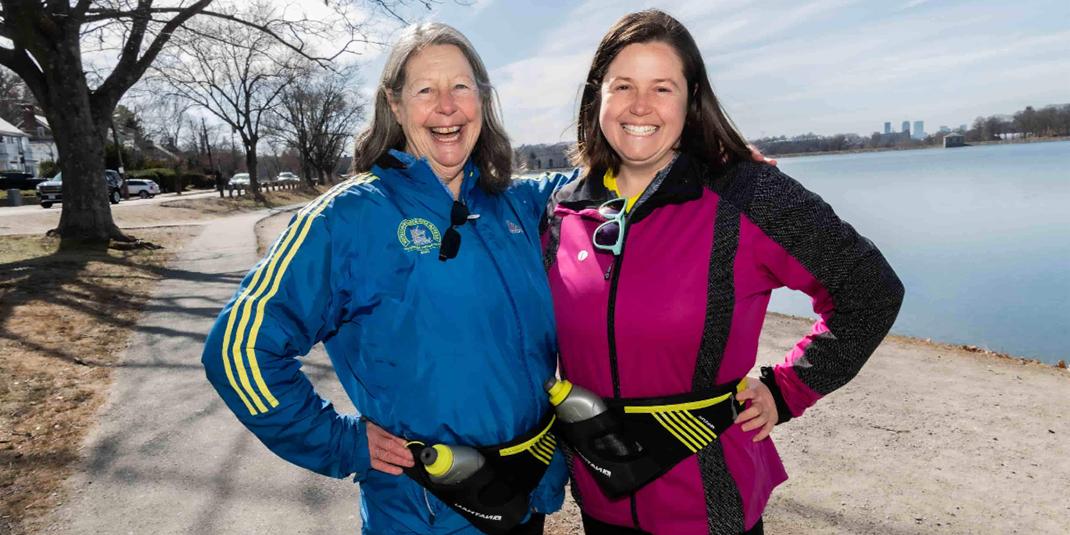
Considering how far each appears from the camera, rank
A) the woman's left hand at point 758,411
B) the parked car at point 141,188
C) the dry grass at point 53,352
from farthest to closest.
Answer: the parked car at point 141,188 < the dry grass at point 53,352 < the woman's left hand at point 758,411

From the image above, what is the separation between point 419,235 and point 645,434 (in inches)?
34.2

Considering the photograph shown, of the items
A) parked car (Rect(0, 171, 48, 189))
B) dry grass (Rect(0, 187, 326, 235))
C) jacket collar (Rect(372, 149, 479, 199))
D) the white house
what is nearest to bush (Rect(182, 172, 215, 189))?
dry grass (Rect(0, 187, 326, 235))

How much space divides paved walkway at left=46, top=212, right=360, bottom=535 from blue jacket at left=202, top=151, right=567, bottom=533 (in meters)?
2.01

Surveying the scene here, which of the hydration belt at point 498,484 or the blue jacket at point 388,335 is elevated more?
the blue jacket at point 388,335

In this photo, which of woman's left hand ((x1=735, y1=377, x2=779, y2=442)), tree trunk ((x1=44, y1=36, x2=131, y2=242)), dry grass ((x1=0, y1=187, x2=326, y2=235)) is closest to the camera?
woman's left hand ((x1=735, y1=377, x2=779, y2=442))

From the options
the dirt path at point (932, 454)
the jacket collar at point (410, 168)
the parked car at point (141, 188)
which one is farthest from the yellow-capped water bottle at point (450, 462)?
the parked car at point (141, 188)

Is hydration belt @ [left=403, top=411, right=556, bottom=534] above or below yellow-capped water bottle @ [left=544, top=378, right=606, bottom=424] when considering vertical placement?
below

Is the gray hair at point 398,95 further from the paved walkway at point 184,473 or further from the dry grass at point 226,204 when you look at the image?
the dry grass at point 226,204

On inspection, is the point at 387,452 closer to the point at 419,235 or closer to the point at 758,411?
the point at 419,235

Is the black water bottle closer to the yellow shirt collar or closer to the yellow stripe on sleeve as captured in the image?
the yellow shirt collar

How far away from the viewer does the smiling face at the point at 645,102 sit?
7.04 feet

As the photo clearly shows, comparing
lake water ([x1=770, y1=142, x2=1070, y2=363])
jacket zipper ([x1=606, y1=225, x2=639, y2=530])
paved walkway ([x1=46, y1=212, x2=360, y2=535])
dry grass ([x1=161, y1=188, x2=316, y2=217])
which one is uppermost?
jacket zipper ([x1=606, y1=225, x2=639, y2=530])

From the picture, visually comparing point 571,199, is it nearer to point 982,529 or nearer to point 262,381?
point 262,381

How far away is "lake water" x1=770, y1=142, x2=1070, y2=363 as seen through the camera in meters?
11.3
